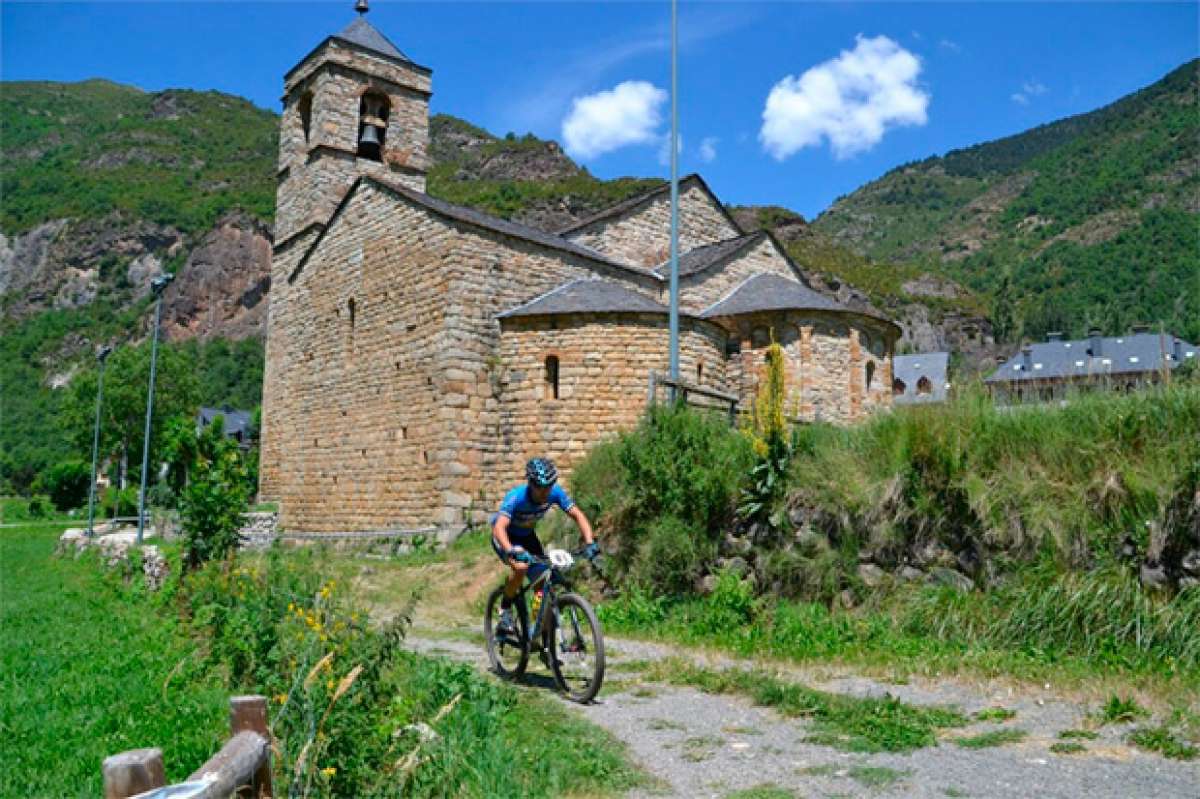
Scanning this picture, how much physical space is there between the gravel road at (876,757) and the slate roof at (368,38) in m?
19.4

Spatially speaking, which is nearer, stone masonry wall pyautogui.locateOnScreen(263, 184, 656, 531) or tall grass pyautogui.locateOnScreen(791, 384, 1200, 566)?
tall grass pyautogui.locateOnScreen(791, 384, 1200, 566)

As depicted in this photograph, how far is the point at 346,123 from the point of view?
811 inches

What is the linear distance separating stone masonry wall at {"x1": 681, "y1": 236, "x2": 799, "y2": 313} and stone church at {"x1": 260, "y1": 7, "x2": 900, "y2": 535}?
5cm

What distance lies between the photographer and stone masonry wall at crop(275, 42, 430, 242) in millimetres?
20344

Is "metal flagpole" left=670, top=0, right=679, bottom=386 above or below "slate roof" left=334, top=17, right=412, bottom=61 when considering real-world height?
below

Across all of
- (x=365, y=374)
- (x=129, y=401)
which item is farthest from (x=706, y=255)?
(x=129, y=401)

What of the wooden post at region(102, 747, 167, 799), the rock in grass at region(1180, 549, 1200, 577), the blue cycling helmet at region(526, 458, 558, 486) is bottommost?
the wooden post at region(102, 747, 167, 799)

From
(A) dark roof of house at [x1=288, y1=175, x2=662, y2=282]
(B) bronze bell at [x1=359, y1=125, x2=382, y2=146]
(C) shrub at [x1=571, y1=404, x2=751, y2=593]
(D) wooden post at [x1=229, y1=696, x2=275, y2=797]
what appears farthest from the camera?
(B) bronze bell at [x1=359, y1=125, x2=382, y2=146]

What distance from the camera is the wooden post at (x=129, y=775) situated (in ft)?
7.05

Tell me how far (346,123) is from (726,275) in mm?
9990

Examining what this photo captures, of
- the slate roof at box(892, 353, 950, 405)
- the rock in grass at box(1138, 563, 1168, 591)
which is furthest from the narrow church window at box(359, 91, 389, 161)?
the slate roof at box(892, 353, 950, 405)

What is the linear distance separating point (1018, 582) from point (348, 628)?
4871 millimetres

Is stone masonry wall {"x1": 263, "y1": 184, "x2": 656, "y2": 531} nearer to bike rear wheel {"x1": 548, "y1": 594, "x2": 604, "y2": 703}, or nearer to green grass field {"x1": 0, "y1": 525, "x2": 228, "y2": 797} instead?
green grass field {"x1": 0, "y1": 525, "x2": 228, "y2": 797}

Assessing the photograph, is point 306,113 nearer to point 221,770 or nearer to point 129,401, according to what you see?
point 221,770
